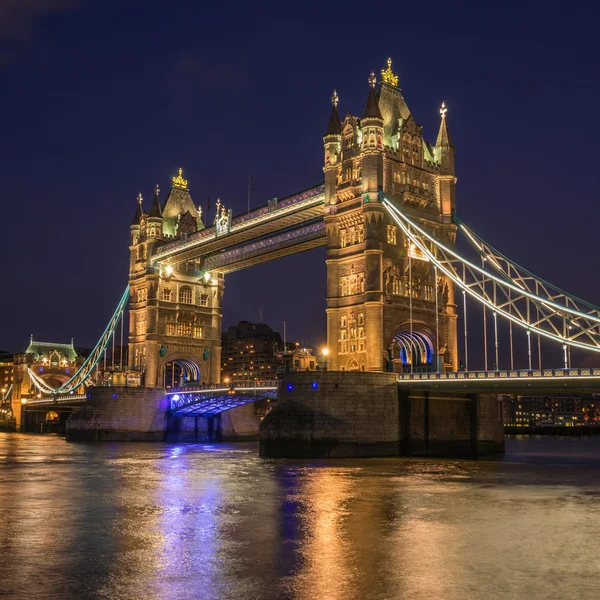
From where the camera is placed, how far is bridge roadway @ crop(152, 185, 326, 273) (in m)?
64.9

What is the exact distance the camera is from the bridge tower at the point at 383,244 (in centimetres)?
5684

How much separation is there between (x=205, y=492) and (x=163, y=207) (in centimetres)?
6572

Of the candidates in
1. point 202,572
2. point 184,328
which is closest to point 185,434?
point 184,328

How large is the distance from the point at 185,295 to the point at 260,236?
16.3 m

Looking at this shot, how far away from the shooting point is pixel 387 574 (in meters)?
15.3

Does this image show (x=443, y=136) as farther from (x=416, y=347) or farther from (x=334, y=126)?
(x=416, y=347)

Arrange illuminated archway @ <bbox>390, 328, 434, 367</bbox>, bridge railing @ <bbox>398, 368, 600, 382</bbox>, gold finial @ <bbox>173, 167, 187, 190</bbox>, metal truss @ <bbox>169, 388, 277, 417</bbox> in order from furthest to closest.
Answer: gold finial @ <bbox>173, 167, 187, 190</bbox> < metal truss @ <bbox>169, 388, 277, 417</bbox> < illuminated archway @ <bbox>390, 328, 434, 367</bbox> < bridge railing @ <bbox>398, 368, 600, 382</bbox>

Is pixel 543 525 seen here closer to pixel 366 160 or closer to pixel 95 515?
pixel 95 515

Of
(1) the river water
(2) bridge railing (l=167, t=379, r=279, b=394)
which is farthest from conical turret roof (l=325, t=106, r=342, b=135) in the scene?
(1) the river water

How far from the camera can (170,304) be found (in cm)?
8638

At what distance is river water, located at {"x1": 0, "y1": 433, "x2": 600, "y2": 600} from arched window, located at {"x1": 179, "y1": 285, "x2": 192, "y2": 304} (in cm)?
5057

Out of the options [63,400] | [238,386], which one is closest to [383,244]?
[238,386]

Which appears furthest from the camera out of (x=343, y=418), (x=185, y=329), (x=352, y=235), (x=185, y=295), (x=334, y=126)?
(x=185, y=295)

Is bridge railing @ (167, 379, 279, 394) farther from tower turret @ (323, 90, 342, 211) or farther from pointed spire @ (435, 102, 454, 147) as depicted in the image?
pointed spire @ (435, 102, 454, 147)
